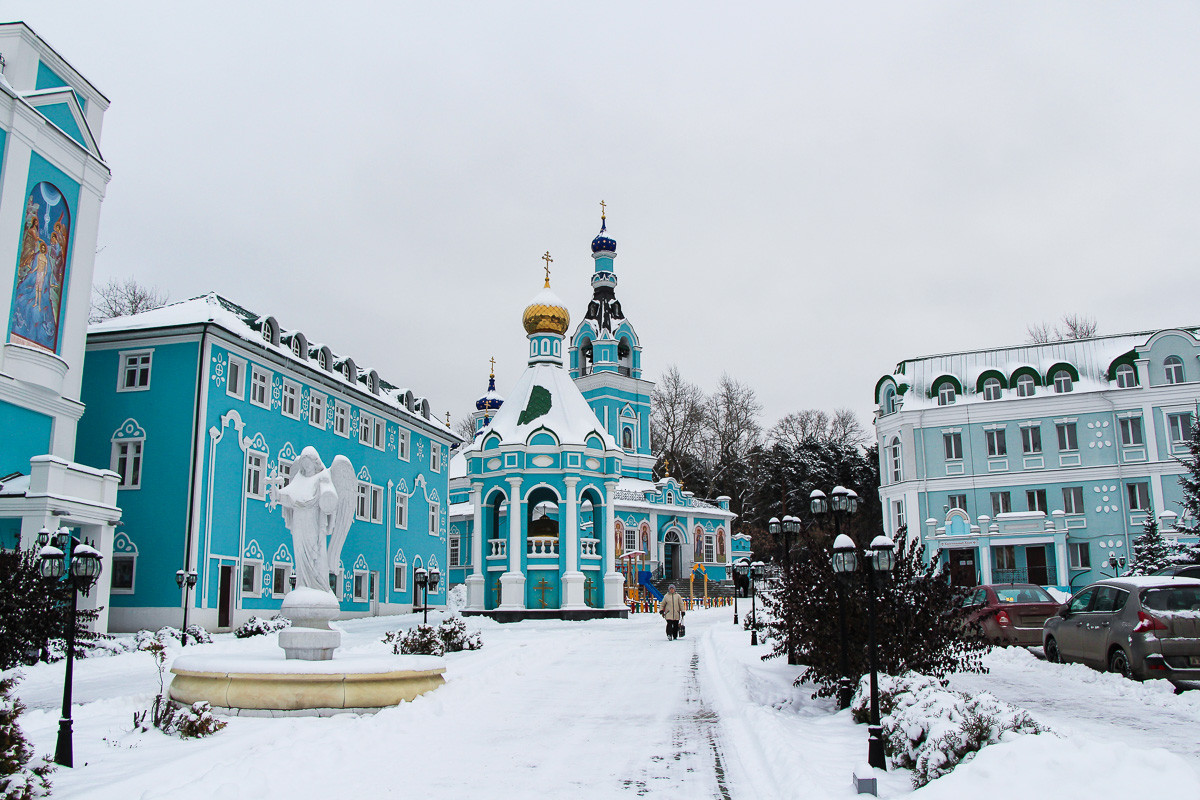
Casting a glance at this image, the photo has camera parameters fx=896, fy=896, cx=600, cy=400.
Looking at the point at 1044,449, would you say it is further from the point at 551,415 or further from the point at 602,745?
the point at 602,745

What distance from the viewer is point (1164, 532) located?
32750 millimetres

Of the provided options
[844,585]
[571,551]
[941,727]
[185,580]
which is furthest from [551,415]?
[941,727]

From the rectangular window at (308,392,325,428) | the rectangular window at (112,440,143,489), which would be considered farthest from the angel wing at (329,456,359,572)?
the rectangular window at (308,392,325,428)

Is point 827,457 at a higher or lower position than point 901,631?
higher

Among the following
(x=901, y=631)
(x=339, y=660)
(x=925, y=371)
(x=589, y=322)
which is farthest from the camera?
(x=589, y=322)

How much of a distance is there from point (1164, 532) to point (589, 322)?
33.0m

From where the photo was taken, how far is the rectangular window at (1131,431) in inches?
1451


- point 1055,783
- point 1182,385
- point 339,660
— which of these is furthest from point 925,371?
point 1055,783

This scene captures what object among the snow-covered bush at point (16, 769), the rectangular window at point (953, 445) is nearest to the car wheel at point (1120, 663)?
the snow-covered bush at point (16, 769)

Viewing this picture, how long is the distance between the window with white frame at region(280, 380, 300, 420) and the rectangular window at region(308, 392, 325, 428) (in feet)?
2.56

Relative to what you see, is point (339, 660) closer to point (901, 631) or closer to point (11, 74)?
point (901, 631)

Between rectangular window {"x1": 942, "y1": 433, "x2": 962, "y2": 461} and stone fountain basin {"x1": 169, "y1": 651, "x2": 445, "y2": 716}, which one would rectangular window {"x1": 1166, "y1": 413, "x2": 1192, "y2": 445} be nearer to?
rectangular window {"x1": 942, "y1": 433, "x2": 962, "y2": 461}

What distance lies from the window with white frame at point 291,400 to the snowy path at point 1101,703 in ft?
71.3

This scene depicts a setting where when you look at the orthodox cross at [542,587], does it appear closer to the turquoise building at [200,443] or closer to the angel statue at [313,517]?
the turquoise building at [200,443]
